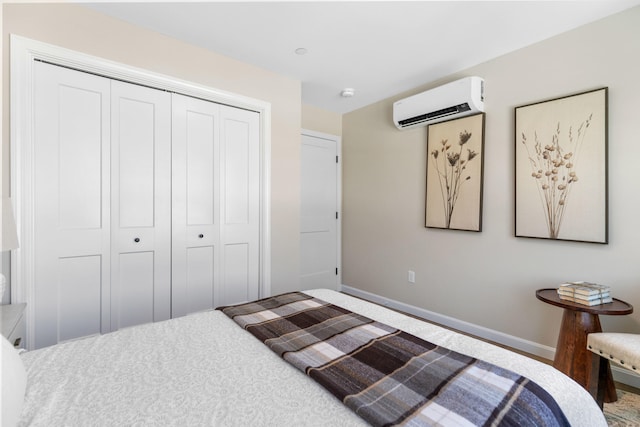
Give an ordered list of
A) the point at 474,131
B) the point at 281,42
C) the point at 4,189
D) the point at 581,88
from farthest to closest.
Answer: the point at 474,131 → the point at 281,42 → the point at 581,88 → the point at 4,189

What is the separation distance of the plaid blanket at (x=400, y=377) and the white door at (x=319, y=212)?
2.42 m

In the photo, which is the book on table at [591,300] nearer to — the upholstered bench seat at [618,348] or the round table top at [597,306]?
the round table top at [597,306]

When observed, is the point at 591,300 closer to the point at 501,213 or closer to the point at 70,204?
the point at 501,213

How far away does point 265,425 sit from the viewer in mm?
781

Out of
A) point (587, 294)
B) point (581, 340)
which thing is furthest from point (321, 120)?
point (581, 340)

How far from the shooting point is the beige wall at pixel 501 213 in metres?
1.98

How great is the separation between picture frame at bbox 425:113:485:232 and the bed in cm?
173

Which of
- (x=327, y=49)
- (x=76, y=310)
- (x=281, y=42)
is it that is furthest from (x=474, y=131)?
(x=76, y=310)

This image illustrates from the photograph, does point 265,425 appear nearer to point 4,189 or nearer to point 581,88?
point 4,189

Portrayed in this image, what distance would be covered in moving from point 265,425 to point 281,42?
2.53 metres

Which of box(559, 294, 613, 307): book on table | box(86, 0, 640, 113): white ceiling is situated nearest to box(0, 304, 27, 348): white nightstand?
box(86, 0, 640, 113): white ceiling

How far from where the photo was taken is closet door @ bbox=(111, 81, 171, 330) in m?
2.12

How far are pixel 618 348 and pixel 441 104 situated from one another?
7.22ft

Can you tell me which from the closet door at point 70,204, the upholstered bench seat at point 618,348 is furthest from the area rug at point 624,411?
the closet door at point 70,204
